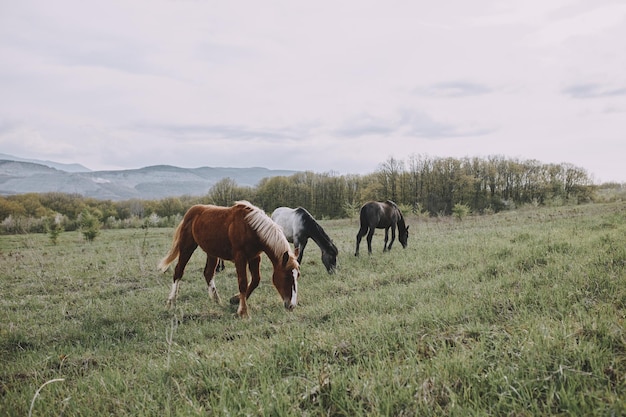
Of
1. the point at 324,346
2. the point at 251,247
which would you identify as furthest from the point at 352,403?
the point at 251,247

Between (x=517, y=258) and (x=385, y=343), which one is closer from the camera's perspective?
(x=385, y=343)

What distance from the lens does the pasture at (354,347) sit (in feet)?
7.45

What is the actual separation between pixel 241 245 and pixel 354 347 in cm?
363

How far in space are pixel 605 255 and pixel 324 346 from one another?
555cm

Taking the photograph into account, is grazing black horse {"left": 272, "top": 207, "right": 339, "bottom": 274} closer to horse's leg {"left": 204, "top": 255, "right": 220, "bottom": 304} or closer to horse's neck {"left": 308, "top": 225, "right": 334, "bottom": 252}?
horse's neck {"left": 308, "top": 225, "right": 334, "bottom": 252}

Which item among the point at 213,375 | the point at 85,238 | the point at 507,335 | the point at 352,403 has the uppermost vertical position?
the point at 507,335

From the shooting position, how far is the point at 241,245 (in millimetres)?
6449

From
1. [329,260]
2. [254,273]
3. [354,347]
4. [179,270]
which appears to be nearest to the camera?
[354,347]

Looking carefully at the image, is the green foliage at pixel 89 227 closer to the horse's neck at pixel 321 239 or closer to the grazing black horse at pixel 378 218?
the grazing black horse at pixel 378 218

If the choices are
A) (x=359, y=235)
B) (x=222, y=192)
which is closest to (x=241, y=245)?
(x=359, y=235)

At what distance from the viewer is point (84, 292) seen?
8180 millimetres

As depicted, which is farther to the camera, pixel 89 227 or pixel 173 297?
pixel 89 227

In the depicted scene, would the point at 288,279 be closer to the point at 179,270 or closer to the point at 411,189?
the point at 179,270

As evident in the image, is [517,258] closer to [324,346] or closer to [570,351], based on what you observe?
[570,351]
